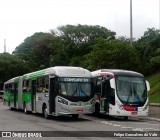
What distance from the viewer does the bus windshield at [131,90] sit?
24.1 metres

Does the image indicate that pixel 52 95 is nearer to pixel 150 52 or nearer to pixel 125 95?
pixel 125 95

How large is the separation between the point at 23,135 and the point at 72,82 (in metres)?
8.04

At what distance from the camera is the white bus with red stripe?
23.9 metres

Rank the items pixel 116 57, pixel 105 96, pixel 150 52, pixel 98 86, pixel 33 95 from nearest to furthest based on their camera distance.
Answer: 1. pixel 105 96
2. pixel 98 86
3. pixel 33 95
4. pixel 116 57
5. pixel 150 52

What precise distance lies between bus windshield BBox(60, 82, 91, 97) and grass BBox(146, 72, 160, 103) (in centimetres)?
1498

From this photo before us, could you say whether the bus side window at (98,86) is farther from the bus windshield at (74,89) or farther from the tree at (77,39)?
the tree at (77,39)

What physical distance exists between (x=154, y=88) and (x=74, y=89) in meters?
20.9

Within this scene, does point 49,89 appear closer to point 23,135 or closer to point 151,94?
point 23,135

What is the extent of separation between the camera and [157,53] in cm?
4781

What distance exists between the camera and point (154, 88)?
141 feet

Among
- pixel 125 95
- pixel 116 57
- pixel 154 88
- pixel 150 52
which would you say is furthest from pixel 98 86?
pixel 150 52

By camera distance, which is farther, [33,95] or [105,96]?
[33,95]

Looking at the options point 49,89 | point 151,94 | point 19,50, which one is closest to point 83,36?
point 19,50

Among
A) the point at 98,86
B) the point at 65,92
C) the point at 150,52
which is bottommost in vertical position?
the point at 65,92
